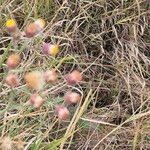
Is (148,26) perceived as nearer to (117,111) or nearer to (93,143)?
(117,111)

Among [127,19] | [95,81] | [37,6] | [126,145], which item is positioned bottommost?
[126,145]

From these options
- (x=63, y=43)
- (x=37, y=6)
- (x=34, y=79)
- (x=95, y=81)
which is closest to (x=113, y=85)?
(x=95, y=81)

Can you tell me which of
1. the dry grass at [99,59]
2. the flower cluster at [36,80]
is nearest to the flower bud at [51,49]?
the flower cluster at [36,80]

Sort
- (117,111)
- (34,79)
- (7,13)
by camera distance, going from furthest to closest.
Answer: (7,13) → (117,111) → (34,79)

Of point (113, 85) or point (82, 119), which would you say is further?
point (113, 85)

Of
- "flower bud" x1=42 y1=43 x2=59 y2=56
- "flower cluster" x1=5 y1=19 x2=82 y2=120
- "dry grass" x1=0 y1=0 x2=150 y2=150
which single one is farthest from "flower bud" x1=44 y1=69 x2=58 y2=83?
"dry grass" x1=0 y1=0 x2=150 y2=150

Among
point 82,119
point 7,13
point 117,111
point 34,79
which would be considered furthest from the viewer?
point 7,13

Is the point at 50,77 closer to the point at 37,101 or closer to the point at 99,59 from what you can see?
the point at 37,101

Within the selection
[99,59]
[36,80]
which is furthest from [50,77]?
[99,59]

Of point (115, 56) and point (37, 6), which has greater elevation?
point (37, 6)
